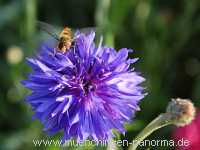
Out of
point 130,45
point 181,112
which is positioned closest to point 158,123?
point 181,112

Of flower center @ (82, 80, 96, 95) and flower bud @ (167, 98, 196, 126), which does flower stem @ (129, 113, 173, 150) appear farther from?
flower center @ (82, 80, 96, 95)

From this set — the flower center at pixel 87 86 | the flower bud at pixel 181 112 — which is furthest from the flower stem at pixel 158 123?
the flower center at pixel 87 86

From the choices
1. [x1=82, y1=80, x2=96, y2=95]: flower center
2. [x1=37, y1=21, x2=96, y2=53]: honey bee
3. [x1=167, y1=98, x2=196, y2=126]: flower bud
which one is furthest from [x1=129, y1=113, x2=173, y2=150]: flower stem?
[x1=37, y1=21, x2=96, y2=53]: honey bee

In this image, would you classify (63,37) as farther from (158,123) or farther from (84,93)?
(158,123)

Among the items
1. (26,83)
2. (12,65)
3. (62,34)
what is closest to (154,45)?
(12,65)

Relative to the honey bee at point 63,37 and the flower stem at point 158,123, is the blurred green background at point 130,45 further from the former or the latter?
the flower stem at point 158,123

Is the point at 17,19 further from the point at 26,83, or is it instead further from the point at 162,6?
the point at 26,83
